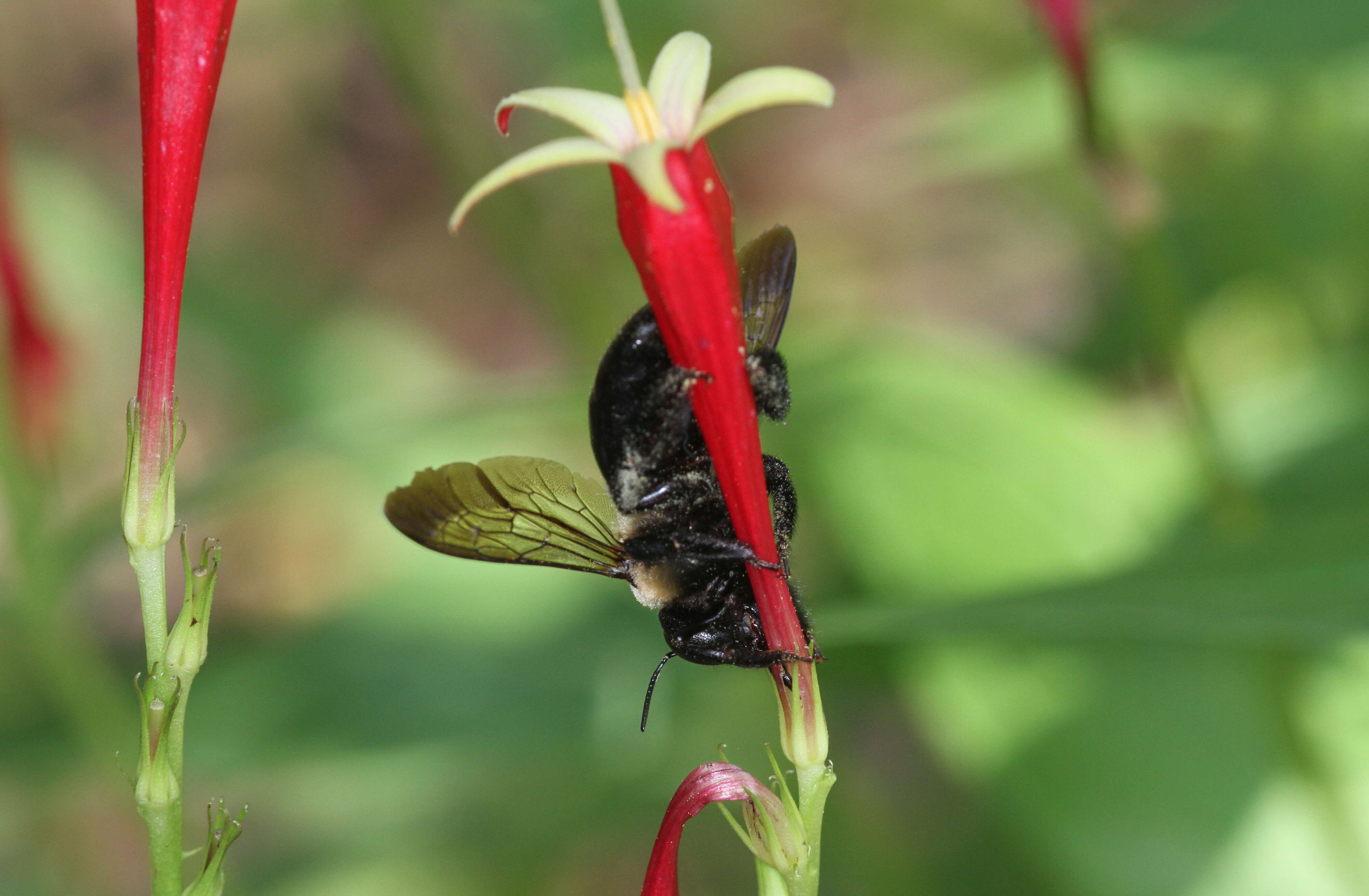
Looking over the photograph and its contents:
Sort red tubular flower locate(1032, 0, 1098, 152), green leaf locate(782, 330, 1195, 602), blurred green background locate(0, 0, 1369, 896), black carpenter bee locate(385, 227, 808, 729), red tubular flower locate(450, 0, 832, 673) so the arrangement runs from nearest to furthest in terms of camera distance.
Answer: red tubular flower locate(450, 0, 832, 673), black carpenter bee locate(385, 227, 808, 729), red tubular flower locate(1032, 0, 1098, 152), blurred green background locate(0, 0, 1369, 896), green leaf locate(782, 330, 1195, 602)

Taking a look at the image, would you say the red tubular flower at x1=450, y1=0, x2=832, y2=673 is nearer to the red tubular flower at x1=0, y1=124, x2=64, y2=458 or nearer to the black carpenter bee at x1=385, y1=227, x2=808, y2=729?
the black carpenter bee at x1=385, y1=227, x2=808, y2=729

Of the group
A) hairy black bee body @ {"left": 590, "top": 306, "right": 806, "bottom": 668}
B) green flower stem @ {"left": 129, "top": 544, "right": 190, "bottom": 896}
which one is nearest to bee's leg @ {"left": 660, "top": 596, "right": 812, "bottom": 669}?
hairy black bee body @ {"left": 590, "top": 306, "right": 806, "bottom": 668}

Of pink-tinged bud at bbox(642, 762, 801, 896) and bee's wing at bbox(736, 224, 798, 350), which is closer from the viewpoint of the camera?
pink-tinged bud at bbox(642, 762, 801, 896)

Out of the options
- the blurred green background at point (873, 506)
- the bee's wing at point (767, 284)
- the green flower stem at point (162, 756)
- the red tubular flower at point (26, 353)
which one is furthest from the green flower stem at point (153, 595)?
the red tubular flower at point (26, 353)

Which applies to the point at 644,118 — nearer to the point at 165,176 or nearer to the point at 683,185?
the point at 683,185

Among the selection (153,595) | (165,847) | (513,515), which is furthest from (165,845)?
(513,515)

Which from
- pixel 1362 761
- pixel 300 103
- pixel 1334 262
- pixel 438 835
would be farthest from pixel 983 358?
pixel 300 103
